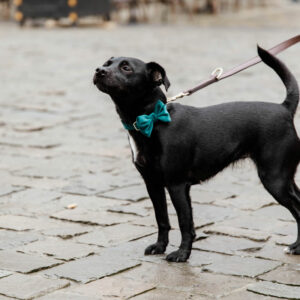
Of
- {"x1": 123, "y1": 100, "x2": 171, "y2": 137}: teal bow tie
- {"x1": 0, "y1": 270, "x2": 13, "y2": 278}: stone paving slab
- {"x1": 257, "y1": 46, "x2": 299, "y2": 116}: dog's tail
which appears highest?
{"x1": 257, "y1": 46, "x2": 299, "y2": 116}: dog's tail

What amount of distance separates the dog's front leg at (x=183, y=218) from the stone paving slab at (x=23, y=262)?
2.00 ft

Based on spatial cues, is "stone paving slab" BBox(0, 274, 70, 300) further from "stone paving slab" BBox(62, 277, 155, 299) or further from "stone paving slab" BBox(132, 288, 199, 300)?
"stone paving slab" BBox(132, 288, 199, 300)

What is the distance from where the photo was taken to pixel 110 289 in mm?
3762

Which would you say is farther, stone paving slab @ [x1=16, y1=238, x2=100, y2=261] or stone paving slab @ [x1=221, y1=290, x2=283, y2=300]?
stone paving slab @ [x1=16, y1=238, x2=100, y2=261]

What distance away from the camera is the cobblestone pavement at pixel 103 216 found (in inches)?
151

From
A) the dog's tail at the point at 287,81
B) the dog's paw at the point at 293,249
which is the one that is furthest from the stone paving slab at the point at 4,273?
the dog's tail at the point at 287,81

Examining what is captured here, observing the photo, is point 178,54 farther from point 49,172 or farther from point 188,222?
point 188,222

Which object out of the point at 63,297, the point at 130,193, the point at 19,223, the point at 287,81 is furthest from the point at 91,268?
the point at 130,193

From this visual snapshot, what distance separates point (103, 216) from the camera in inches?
202

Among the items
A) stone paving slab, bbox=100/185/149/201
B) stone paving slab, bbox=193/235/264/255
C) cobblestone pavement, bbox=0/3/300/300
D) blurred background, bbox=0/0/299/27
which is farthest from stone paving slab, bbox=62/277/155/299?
blurred background, bbox=0/0/299/27

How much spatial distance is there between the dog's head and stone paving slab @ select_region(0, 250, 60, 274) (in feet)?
2.94

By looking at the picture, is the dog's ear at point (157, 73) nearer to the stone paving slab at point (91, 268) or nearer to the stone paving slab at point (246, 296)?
the stone paving slab at point (91, 268)

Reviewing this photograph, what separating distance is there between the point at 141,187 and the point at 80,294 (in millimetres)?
2240

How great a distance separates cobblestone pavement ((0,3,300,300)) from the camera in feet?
12.6
